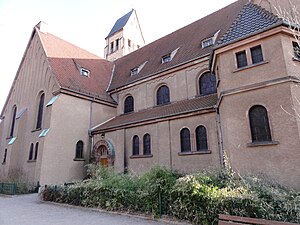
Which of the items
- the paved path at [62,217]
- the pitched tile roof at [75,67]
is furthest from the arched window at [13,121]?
the paved path at [62,217]

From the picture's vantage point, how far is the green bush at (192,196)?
19.7 feet

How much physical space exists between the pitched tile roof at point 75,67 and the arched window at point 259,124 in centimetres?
1443

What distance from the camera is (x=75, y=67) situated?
21.4 metres

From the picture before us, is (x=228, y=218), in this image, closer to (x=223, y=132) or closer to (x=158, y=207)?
(x=158, y=207)

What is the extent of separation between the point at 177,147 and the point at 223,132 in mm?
3642

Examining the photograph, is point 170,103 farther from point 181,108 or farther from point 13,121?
point 13,121

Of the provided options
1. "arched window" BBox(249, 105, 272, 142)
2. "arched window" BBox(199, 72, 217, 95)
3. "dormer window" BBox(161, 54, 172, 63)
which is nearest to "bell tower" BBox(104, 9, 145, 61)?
"dormer window" BBox(161, 54, 172, 63)

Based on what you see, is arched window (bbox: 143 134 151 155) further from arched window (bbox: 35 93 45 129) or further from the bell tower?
the bell tower

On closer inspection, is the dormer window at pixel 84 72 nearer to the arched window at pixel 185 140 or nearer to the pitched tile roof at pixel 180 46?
the pitched tile roof at pixel 180 46

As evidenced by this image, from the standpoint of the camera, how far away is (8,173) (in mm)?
18453

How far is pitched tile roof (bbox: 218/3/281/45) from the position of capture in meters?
10.5

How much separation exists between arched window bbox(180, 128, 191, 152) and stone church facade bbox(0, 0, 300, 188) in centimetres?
7

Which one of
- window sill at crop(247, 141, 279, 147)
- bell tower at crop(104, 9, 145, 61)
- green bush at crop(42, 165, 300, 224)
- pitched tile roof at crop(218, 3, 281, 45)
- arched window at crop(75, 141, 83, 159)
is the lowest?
green bush at crop(42, 165, 300, 224)

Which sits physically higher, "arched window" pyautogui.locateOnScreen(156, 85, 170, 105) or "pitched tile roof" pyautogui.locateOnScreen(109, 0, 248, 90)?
"pitched tile roof" pyautogui.locateOnScreen(109, 0, 248, 90)
